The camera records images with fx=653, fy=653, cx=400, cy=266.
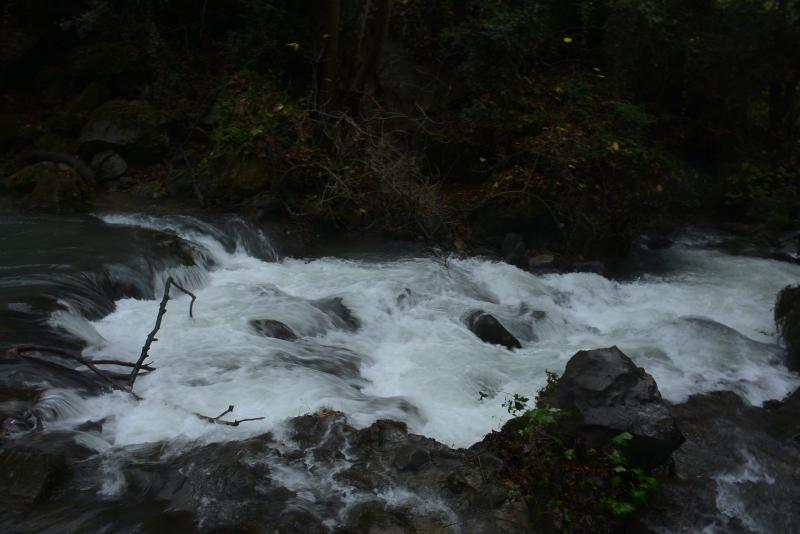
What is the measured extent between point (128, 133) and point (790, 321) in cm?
1115

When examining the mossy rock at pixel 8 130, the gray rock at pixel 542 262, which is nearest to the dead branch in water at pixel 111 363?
the gray rock at pixel 542 262

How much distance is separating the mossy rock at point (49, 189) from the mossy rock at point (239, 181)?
2.10m

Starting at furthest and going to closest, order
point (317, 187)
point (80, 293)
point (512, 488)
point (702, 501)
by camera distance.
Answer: point (317, 187), point (80, 293), point (702, 501), point (512, 488)

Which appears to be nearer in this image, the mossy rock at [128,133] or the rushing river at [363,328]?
the rushing river at [363,328]

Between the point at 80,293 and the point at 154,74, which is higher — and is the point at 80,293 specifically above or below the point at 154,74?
below

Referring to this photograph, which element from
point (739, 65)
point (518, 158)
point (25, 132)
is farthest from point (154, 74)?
point (739, 65)

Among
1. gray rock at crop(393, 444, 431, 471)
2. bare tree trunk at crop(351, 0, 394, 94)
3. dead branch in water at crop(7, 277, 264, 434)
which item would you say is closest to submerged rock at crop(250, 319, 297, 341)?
dead branch in water at crop(7, 277, 264, 434)

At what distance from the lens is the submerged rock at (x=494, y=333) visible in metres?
7.37

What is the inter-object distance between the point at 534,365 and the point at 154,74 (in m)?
10.6

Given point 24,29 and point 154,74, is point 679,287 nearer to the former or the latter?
point 154,74

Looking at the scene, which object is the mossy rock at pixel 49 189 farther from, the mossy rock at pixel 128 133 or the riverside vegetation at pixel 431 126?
the mossy rock at pixel 128 133

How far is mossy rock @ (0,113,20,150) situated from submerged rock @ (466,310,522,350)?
10.1 m

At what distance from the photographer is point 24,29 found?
13.8 meters

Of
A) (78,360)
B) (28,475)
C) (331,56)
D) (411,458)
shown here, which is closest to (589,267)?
(331,56)
